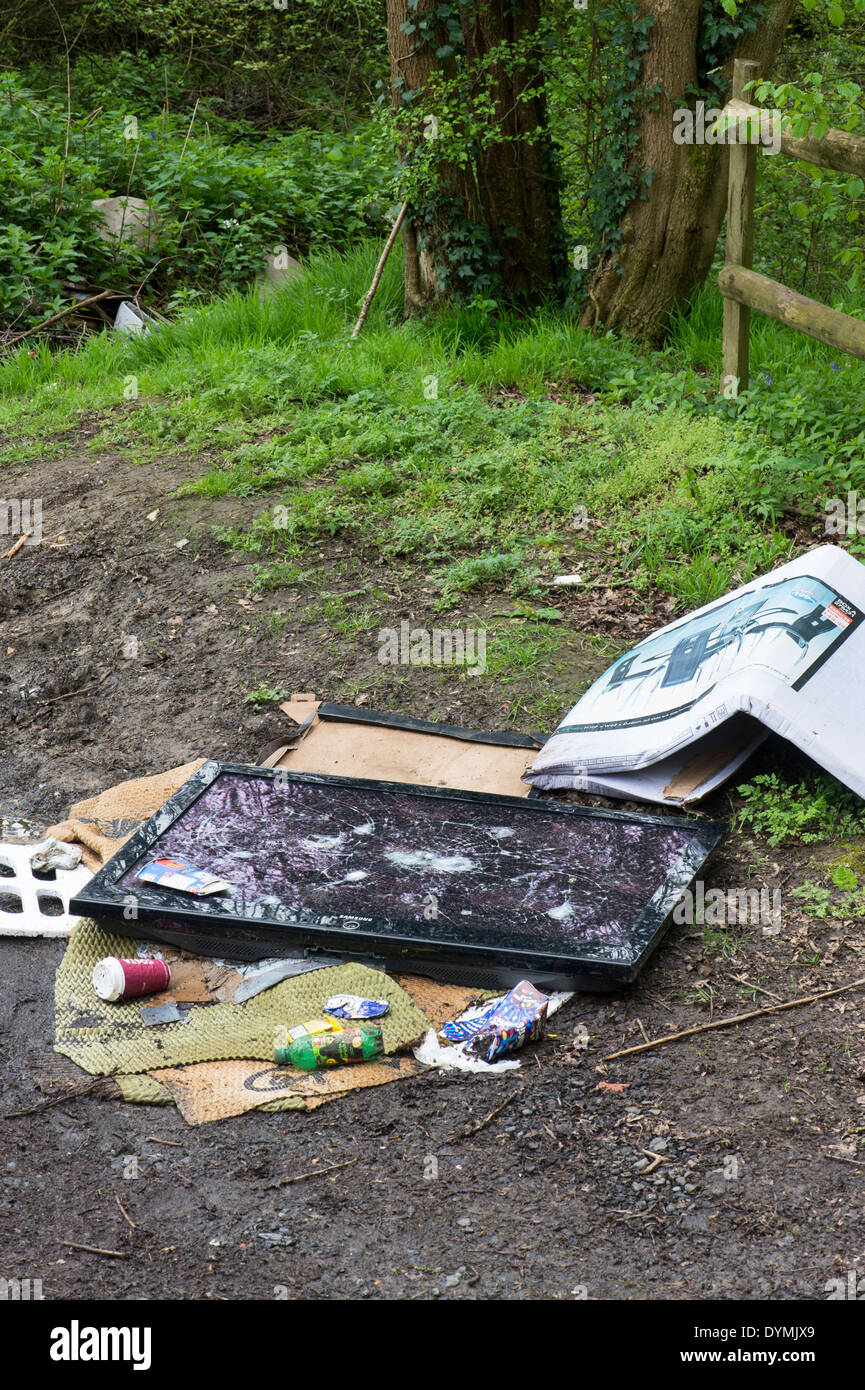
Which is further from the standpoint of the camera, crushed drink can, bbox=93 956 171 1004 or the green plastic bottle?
crushed drink can, bbox=93 956 171 1004

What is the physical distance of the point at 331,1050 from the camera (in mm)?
2764

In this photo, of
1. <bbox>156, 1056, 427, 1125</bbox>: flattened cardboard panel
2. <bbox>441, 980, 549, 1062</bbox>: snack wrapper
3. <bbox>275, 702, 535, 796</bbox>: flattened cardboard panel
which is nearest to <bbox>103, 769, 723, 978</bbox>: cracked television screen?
<bbox>441, 980, 549, 1062</bbox>: snack wrapper

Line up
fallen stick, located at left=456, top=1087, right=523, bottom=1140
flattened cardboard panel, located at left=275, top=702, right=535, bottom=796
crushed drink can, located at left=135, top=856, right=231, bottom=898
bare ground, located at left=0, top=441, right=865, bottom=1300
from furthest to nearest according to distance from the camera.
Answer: flattened cardboard panel, located at left=275, top=702, right=535, bottom=796
crushed drink can, located at left=135, top=856, right=231, bottom=898
fallen stick, located at left=456, top=1087, right=523, bottom=1140
bare ground, located at left=0, top=441, right=865, bottom=1300

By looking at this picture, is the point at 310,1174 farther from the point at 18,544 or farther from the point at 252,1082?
the point at 18,544

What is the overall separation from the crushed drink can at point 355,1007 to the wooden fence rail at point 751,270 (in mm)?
3451

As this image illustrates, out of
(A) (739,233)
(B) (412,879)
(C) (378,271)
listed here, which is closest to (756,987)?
(B) (412,879)

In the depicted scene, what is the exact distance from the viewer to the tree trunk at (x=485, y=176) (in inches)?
267

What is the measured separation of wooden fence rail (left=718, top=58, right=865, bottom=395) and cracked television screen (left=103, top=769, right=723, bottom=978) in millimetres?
2654

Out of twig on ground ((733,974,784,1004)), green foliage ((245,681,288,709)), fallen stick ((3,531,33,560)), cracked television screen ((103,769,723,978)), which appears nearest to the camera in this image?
twig on ground ((733,974,784,1004))

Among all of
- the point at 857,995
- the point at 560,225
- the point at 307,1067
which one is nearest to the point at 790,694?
the point at 857,995

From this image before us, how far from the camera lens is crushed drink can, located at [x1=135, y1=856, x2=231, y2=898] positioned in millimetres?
3170

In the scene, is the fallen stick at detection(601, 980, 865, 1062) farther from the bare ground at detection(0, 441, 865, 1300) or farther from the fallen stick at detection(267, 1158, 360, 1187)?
the fallen stick at detection(267, 1158, 360, 1187)

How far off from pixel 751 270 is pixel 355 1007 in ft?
14.6

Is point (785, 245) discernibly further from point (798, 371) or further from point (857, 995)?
point (857, 995)
